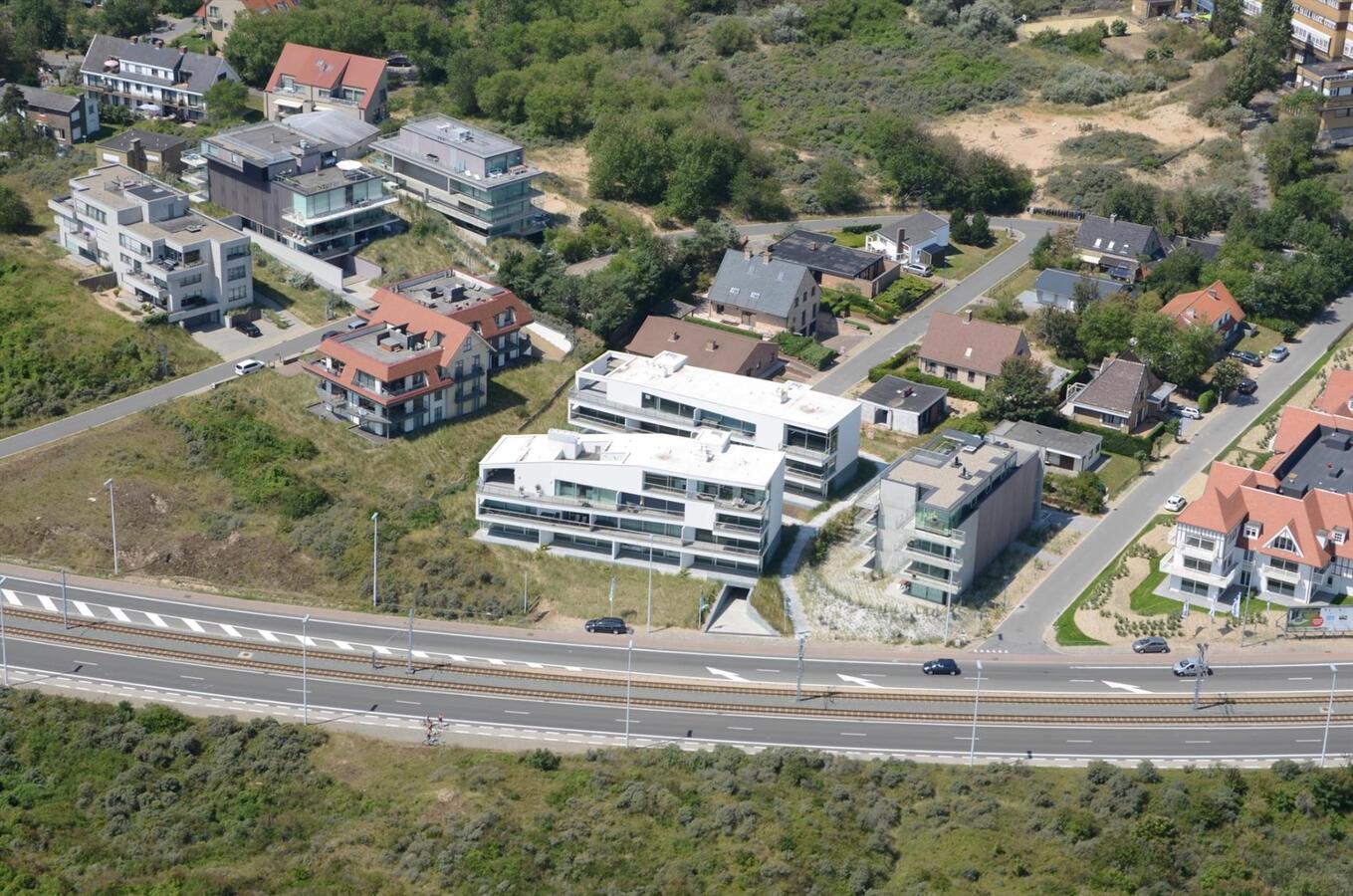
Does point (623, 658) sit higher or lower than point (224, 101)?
lower

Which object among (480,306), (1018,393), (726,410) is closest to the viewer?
(726,410)

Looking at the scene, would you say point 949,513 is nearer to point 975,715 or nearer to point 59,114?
point 975,715

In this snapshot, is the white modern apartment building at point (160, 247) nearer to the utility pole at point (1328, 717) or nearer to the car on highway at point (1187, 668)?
the car on highway at point (1187, 668)

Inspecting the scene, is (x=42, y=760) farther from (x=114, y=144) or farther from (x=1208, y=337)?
(x=1208, y=337)

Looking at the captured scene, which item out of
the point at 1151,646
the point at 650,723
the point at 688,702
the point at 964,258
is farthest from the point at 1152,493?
the point at 650,723

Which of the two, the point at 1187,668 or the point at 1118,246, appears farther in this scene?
the point at 1118,246

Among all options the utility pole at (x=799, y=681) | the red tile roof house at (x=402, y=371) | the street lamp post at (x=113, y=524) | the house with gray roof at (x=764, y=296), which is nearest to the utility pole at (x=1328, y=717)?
the utility pole at (x=799, y=681)

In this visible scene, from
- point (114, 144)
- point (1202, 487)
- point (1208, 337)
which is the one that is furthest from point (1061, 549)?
point (114, 144)
